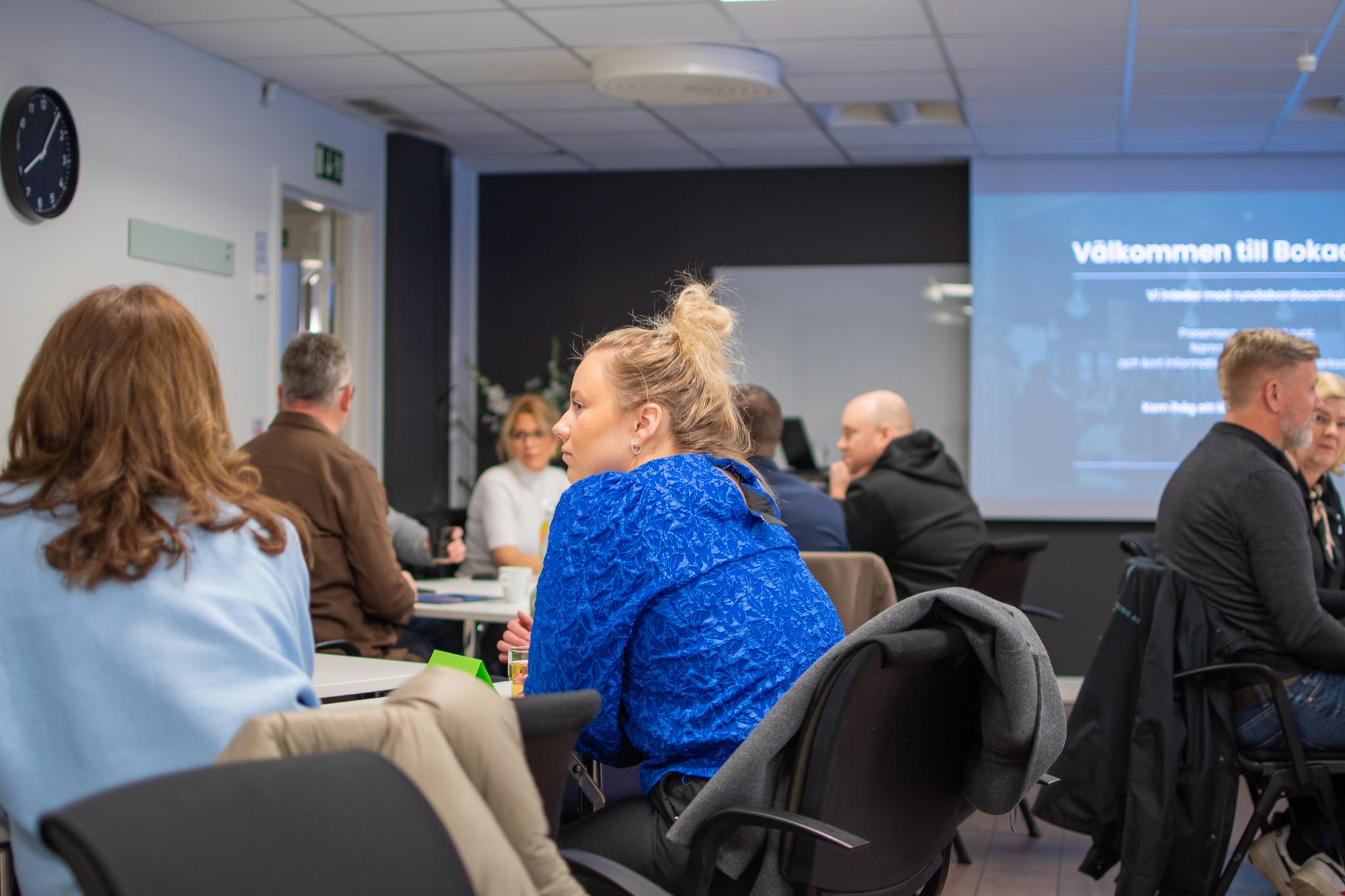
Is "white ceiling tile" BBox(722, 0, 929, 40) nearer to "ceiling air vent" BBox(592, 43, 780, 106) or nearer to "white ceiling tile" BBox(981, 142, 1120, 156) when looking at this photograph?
"ceiling air vent" BBox(592, 43, 780, 106)

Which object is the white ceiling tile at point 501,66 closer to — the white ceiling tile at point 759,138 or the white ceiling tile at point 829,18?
the white ceiling tile at point 829,18

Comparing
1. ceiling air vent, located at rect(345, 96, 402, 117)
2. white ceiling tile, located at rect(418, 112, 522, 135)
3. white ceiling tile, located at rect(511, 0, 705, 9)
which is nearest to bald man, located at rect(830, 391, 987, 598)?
white ceiling tile, located at rect(511, 0, 705, 9)

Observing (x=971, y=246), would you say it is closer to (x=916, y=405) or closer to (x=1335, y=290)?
(x=916, y=405)

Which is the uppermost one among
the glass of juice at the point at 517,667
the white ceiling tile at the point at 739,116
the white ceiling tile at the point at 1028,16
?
the white ceiling tile at the point at 1028,16

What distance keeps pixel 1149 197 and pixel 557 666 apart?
19.4 feet

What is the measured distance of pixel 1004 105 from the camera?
228 inches

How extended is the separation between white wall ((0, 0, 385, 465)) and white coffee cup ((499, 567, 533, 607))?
5.93ft

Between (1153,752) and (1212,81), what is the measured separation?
11.6ft

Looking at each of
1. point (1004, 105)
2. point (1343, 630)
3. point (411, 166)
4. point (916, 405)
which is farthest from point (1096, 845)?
point (411, 166)

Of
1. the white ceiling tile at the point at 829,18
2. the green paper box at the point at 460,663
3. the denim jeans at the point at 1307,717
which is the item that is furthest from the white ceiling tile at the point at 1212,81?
the green paper box at the point at 460,663

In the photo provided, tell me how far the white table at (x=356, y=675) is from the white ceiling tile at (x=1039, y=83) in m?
3.79

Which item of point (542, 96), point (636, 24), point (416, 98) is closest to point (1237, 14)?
point (636, 24)

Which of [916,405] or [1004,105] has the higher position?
[1004,105]

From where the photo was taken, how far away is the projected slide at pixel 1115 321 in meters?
6.58
